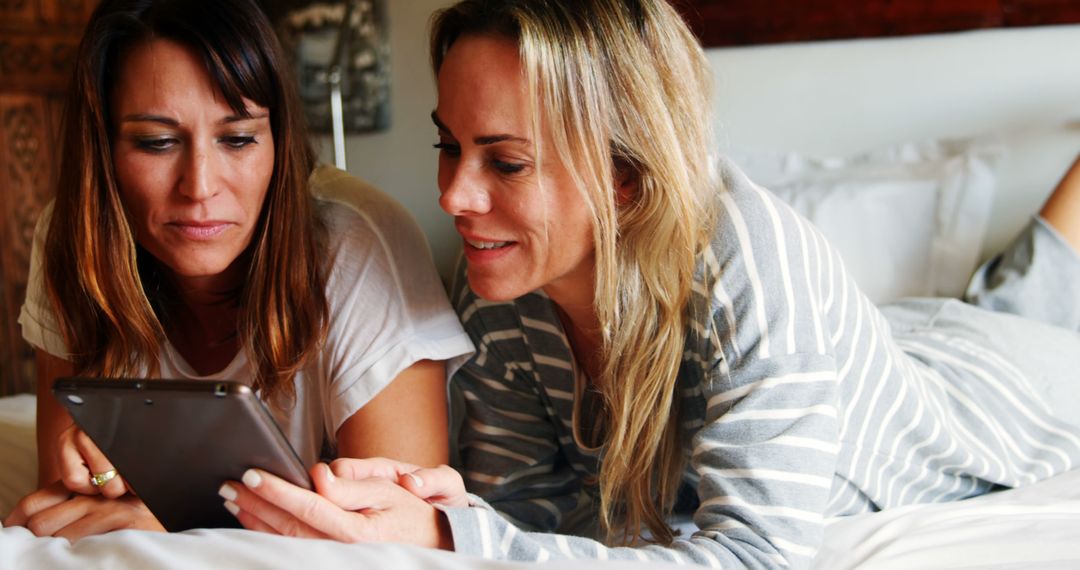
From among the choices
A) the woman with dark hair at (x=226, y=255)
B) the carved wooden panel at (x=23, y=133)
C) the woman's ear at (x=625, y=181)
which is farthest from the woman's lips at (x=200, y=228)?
the carved wooden panel at (x=23, y=133)

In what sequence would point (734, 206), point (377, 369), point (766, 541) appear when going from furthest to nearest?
point (377, 369)
point (734, 206)
point (766, 541)

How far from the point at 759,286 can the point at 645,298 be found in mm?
132

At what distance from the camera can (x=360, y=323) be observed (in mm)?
1274

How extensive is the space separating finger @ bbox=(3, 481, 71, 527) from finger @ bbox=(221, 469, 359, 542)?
32cm

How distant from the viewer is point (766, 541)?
992 millimetres

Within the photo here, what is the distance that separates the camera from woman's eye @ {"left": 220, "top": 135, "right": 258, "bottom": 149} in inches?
48.8

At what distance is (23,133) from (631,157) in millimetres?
2157

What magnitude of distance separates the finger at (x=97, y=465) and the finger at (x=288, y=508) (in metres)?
0.27

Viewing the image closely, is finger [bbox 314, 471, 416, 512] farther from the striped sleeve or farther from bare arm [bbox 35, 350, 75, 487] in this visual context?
bare arm [bbox 35, 350, 75, 487]

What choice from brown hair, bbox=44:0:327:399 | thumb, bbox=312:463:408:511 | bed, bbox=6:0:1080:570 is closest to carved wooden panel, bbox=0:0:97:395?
bed, bbox=6:0:1080:570

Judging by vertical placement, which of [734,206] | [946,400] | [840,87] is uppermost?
[840,87]

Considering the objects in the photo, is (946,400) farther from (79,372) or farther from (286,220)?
(79,372)

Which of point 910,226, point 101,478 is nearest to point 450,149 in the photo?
point 101,478

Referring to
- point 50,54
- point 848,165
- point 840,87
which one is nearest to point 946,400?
point 848,165
